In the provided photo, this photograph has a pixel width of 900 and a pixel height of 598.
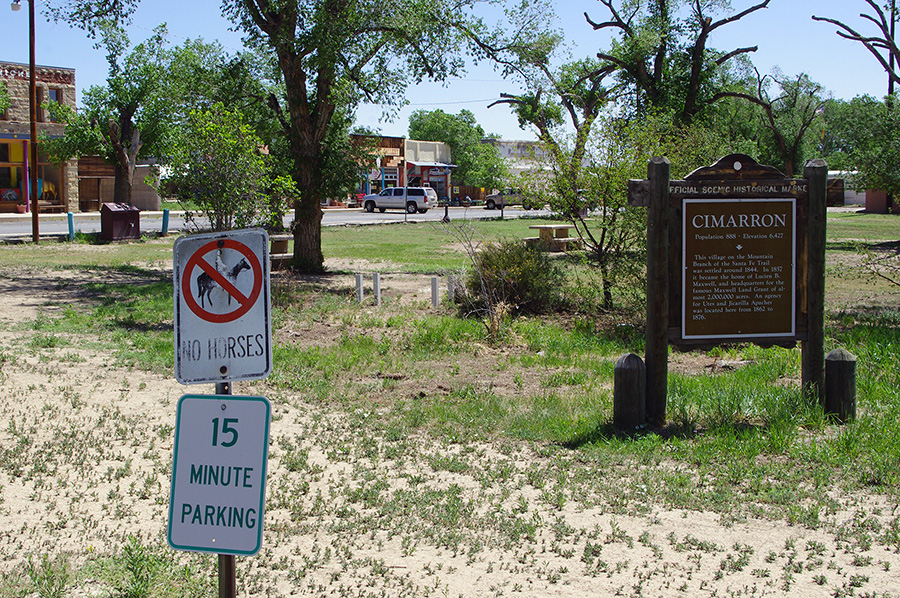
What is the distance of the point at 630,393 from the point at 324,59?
10.5 metres

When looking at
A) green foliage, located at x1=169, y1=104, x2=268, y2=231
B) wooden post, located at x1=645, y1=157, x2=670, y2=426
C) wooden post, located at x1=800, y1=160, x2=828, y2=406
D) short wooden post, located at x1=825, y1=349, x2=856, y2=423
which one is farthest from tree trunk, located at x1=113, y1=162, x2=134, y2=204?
short wooden post, located at x1=825, y1=349, x2=856, y2=423

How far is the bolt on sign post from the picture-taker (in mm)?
3074

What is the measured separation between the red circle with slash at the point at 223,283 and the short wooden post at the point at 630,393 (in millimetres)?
4220

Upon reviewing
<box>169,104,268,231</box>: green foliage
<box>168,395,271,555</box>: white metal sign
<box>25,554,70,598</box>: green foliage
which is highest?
<box>169,104,268,231</box>: green foliage

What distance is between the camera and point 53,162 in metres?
42.2

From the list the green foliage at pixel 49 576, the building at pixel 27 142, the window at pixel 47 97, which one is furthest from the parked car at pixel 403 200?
the green foliage at pixel 49 576

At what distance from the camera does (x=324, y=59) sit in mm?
15188

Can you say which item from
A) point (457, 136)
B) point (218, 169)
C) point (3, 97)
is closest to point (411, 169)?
point (457, 136)

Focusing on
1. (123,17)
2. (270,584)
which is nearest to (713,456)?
(270,584)

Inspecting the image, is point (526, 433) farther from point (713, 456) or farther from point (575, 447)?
point (713, 456)

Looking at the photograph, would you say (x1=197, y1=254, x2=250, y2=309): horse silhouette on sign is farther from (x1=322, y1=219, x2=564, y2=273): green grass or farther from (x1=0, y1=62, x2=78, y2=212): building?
(x1=0, y1=62, x2=78, y2=212): building

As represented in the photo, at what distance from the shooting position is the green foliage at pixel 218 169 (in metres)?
12.2

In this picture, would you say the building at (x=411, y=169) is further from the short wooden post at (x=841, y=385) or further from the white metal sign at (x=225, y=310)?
the white metal sign at (x=225, y=310)

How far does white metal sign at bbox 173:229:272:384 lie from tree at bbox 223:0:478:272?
12.7 m
